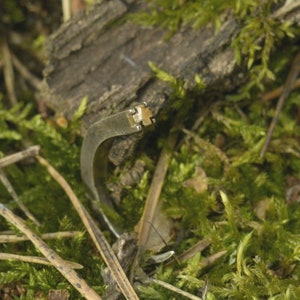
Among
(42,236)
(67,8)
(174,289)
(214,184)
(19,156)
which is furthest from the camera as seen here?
(67,8)

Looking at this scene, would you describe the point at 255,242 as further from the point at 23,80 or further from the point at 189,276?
the point at 23,80

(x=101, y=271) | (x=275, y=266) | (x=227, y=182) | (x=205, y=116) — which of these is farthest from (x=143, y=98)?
(x=275, y=266)

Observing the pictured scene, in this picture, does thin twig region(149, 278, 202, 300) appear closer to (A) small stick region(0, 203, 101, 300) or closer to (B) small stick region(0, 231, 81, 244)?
(A) small stick region(0, 203, 101, 300)

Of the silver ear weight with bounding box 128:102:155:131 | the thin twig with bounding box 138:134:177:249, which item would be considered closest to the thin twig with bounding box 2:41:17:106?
the thin twig with bounding box 138:134:177:249

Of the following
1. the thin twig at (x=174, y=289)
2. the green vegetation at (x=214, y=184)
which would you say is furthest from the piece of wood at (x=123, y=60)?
the thin twig at (x=174, y=289)

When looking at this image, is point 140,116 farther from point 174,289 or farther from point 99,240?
point 174,289

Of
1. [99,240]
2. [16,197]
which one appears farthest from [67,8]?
[99,240]
